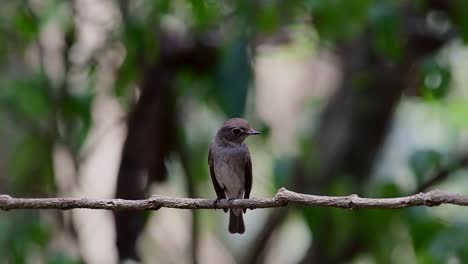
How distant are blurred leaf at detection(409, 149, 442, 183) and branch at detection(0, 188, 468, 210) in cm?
197

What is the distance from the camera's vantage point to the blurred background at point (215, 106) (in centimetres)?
580

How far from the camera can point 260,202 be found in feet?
12.2

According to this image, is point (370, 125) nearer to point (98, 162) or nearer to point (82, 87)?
point (82, 87)

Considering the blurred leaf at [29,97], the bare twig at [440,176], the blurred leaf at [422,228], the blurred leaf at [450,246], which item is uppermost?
the blurred leaf at [29,97]

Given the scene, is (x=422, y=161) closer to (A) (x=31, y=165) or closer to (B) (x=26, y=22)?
(B) (x=26, y=22)

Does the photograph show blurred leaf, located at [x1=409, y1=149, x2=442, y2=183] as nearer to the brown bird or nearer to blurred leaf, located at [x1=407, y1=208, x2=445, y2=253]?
blurred leaf, located at [x1=407, y1=208, x2=445, y2=253]

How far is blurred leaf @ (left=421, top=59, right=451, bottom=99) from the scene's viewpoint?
5.43 metres

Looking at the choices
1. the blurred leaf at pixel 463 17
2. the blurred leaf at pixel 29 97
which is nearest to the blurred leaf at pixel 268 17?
the blurred leaf at pixel 463 17

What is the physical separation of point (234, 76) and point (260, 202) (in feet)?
7.70

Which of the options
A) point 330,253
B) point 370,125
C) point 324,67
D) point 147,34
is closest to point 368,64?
point 370,125

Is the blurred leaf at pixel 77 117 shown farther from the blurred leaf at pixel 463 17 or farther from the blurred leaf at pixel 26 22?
the blurred leaf at pixel 463 17

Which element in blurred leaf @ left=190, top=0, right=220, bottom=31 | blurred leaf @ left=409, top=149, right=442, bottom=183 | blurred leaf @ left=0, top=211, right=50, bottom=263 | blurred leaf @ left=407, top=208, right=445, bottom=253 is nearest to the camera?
blurred leaf @ left=190, top=0, right=220, bottom=31

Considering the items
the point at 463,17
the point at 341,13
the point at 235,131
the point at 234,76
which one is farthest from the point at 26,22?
the point at 463,17

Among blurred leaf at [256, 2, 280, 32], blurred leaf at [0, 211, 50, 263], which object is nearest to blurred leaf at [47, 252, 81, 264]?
blurred leaf at [0, 211, 50, 263]
